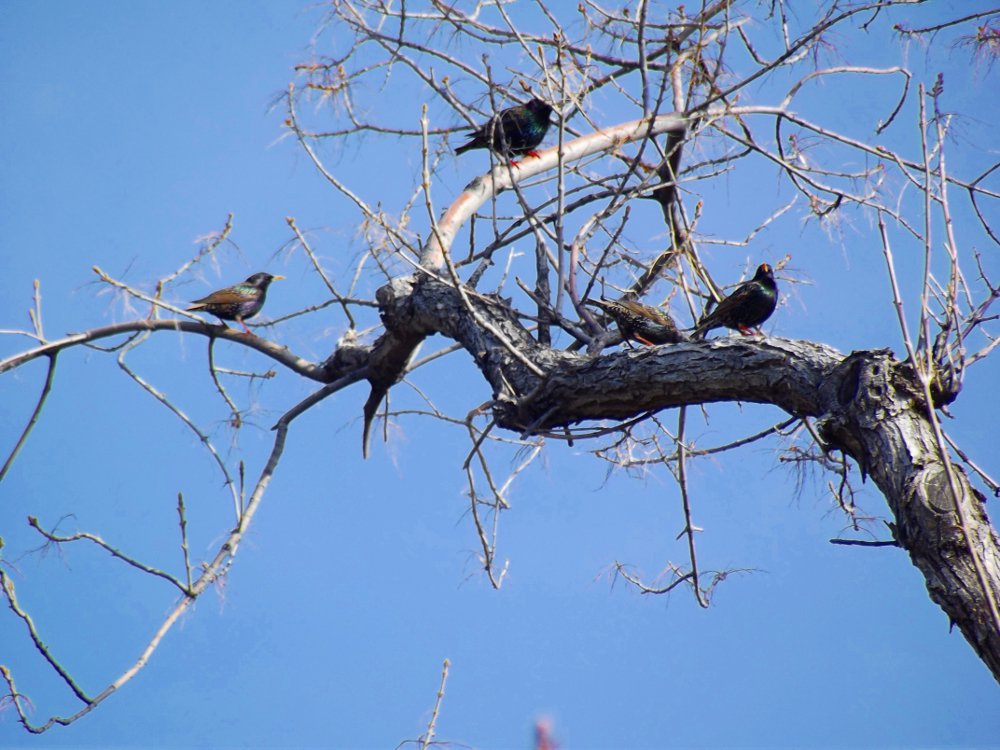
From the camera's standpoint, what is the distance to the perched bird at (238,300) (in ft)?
16.4

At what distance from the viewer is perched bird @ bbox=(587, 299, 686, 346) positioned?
3.80 metres

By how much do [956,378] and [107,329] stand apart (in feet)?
9.54

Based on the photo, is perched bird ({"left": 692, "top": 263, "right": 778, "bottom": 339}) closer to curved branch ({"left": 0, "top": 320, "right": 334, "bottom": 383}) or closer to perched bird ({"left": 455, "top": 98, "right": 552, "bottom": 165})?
perched bird ({"left": 455, "top": 98, "right": 552, "bottom": 165})

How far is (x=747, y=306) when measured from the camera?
398cm

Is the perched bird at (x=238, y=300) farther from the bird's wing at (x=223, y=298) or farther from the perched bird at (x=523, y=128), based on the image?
the perched bird at (x=523, y=128)

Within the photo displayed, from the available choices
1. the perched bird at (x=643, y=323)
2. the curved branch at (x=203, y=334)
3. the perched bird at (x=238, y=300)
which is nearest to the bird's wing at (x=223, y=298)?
the perched bird at (x=238, y=300)

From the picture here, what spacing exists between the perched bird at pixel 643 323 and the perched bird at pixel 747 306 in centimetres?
15

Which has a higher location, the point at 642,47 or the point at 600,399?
the point at 642,47

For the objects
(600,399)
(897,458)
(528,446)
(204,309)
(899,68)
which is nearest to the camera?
(897,458)

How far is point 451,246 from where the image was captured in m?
3.81

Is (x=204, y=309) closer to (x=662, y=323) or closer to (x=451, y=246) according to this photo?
(x=451, y=246)

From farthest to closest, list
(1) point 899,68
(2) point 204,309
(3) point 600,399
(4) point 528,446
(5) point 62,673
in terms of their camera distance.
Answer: (2) point 204,309, (4) point 528,446, (1) point 899,68, (3) point 600,399, (5) point 62,673

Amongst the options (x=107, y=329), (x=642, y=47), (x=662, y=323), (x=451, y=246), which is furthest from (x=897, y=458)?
(x=107, y=329)

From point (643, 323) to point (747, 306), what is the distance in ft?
→ 1.54
